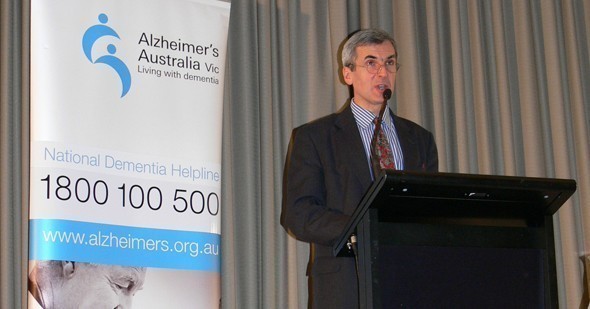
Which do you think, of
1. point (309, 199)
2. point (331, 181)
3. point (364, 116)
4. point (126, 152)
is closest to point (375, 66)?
point (364, 116)

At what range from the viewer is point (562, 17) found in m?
4.69

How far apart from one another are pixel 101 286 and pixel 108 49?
89 cm

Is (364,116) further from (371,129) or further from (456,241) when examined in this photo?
(456,241)

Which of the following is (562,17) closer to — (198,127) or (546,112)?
(546,112)

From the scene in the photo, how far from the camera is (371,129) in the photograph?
3045 millimetres

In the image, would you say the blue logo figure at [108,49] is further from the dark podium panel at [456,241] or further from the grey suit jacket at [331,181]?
the dark podium panel at [456,241]

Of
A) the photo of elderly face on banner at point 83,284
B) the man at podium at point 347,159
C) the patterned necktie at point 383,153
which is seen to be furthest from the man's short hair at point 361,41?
the photo of elderly face on banner at point 83,284

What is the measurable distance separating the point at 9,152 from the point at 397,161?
1536 millimetres

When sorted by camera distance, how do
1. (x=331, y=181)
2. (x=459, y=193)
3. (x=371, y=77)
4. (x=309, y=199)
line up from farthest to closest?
(x=371, y=77) → (x=331, y=181) → (x=309, y=199) → (x=459, y=193)

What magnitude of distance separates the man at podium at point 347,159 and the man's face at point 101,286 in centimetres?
64

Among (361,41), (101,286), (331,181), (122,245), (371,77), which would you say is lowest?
(101,286)

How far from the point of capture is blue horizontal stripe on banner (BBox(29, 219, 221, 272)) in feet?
9.65

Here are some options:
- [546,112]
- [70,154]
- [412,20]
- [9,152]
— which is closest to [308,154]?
[70,154]

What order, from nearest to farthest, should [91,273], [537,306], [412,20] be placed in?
[537,306] < [91,273] < [412,20]
